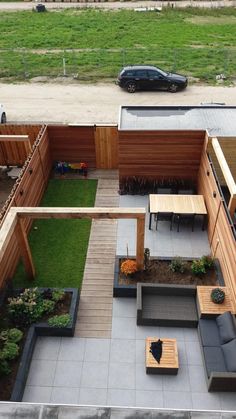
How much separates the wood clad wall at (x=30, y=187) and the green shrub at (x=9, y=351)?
6.40 ft

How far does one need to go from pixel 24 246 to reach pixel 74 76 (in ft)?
65.5

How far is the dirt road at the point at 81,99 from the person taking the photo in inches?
898

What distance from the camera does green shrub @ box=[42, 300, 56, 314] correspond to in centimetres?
1103

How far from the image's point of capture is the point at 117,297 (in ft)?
39.4

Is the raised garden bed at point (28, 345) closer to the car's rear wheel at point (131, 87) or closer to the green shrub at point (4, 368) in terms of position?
the green shrub at point (4, 368)

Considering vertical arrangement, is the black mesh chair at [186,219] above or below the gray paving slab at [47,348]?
above

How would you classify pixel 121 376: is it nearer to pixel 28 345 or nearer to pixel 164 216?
pixel 28 345

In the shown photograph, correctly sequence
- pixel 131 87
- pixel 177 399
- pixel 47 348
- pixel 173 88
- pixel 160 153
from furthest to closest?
pixel 131 87 < pixel 173 88 < pixel 160 153 < pixel 47 348 < pixel 177 399

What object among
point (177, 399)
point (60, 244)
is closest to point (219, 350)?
point (177, 399)

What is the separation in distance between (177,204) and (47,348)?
7211mm

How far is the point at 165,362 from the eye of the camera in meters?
9.84

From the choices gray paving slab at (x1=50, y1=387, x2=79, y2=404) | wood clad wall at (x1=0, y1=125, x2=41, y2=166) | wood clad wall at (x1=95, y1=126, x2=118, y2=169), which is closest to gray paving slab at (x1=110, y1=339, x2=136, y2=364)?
gray paving slab at (x1=50, y1=387, x2=79, y2=404)

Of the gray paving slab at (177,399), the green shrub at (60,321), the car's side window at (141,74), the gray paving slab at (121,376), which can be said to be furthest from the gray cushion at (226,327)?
the car's side window at (141,74)

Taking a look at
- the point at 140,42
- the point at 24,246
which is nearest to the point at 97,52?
the point at 140,42
